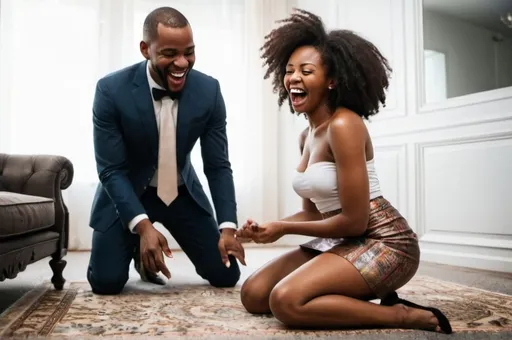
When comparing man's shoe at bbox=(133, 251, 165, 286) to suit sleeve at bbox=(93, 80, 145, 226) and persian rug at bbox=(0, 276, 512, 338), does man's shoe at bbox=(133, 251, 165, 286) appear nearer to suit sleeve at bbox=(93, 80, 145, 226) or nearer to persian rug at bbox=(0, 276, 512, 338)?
persian rug at bbox=(0, 276, 512, 338)

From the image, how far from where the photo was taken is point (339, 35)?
1714 mm

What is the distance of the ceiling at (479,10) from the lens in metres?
3.03

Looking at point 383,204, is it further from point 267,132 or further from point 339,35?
point 267,132

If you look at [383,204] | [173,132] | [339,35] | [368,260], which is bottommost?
[368,260]

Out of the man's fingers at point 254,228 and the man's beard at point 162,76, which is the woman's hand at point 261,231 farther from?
the man's beard at point 162,76

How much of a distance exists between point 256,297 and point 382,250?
0.45 meters

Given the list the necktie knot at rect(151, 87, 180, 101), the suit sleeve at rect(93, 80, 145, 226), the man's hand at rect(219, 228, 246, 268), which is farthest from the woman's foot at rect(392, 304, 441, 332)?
the necktie knot at rect(151, 87, 180, 101)

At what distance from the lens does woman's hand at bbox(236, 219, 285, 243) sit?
149 centimetres

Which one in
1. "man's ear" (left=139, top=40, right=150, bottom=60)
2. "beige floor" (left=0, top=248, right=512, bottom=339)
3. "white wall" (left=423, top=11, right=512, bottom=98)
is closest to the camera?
"man's ear" (left=139, top=40, right=150, bottom=60)

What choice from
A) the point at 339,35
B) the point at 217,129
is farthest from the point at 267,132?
the point at 339,35

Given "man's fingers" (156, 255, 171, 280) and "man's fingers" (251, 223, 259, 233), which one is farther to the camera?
"man's fingers" (156, 255, 171, 280)

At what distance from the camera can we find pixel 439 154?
3.35m

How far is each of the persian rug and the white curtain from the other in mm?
2067

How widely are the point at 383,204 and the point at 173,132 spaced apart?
97 cm
